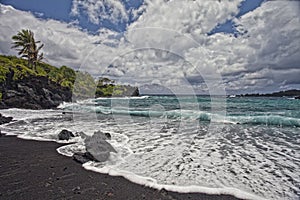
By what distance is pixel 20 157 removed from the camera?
6832 mm

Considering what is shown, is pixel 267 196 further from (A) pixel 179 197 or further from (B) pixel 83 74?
(B) pixel 83 74

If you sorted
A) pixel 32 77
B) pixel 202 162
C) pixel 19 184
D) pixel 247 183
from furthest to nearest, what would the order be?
pixel 32 77
pixel 202 162
pixel 247 183
pixel 19 184

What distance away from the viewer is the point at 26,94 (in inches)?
1142

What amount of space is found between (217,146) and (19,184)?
768cm

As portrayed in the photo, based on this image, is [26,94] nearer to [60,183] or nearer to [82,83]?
[60,183]

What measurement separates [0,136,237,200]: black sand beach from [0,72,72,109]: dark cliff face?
2391cm

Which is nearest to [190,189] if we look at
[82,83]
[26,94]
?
[26,94]

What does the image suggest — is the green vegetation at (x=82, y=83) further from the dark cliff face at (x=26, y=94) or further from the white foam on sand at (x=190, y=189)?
the white foam on sand at (x=190, y=189)

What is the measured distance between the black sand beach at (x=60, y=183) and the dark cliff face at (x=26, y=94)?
2391 centimetres

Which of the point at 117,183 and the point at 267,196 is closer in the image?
the point at 267,196

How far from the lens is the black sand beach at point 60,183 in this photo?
4.32 metres

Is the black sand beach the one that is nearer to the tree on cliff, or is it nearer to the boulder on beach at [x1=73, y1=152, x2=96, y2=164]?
the boulder on beach at [x1=73, y1=152, x2=96, y2=164]

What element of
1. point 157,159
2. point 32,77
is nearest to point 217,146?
point 157,159

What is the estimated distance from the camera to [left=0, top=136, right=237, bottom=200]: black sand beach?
4.32m
